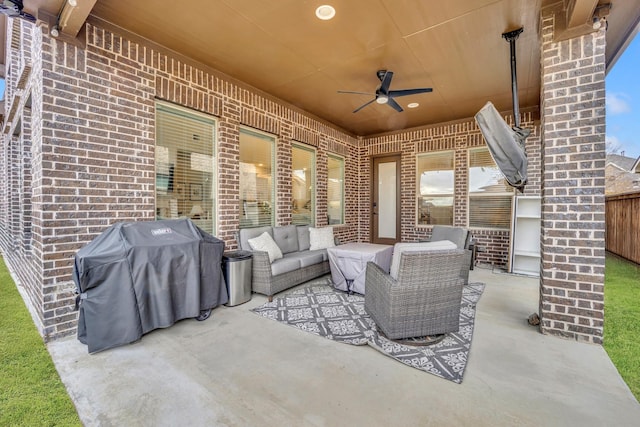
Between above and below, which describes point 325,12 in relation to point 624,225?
above

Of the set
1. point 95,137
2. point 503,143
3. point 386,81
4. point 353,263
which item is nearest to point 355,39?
point 386,81

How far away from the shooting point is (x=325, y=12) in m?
2.73

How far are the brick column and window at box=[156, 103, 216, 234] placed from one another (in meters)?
4.09

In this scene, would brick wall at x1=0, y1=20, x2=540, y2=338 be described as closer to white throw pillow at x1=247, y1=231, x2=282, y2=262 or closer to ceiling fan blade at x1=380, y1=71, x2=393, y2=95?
white throw pillow at x1=247, y1=231, x2=282, y2=262

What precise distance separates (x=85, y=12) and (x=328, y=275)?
4.36m

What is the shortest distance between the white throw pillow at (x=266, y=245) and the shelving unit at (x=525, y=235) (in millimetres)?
4296

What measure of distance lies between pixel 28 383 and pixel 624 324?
5315mm

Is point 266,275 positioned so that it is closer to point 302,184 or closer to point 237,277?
point 237,277

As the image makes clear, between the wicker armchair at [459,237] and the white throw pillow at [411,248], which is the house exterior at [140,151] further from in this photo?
the wicker armchair at [459,237]

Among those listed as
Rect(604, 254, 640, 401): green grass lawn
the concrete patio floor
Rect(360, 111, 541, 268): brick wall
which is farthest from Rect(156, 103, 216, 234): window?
Rect(604, 254, 640, 401): green grass lawn

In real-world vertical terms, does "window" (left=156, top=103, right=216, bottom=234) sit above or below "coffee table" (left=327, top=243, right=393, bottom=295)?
above

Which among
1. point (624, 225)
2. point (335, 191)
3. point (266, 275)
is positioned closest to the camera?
point (266, 275)

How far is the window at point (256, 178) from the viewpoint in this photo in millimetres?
4613

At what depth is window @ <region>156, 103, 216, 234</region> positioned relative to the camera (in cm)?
353
